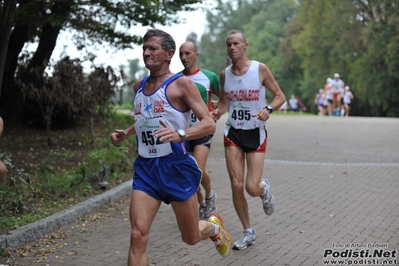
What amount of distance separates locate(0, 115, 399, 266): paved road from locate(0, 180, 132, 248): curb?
8 cm

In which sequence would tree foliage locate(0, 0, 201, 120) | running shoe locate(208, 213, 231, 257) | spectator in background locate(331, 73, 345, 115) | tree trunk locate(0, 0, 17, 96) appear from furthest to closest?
spectator in background locate(331, 73, 345, 115) → tree foliage locate(0, 0, 201, 120) → tree trunk locate(0, 0, 17, 96) → running shoe locate(208, 213, 231, 257)

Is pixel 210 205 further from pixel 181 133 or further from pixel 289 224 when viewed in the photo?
pixel 181 133

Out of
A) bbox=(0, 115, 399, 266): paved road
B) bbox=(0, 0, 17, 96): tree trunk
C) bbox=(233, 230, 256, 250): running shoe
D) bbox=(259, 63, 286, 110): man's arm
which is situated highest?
bbox=(0, 0, 17, 96): tree trunk

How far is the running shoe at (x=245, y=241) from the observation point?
6.96 m

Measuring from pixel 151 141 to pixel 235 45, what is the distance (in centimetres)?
231

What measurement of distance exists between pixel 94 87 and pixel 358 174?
5.98 metres

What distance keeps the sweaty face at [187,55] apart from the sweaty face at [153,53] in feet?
9.13

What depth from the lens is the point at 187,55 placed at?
810 centimetres

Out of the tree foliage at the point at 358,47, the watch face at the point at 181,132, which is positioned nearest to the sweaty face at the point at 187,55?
the watch face at the point at 181,132

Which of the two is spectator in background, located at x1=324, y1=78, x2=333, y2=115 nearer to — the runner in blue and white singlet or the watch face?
the runner in blue and white singlet

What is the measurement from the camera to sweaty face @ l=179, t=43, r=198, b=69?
8.09m

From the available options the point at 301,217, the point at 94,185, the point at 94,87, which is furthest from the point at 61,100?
the point at 301,217

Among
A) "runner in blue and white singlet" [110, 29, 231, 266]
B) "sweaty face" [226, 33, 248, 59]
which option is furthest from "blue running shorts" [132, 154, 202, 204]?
"sweaty face" [226, 33, 248, 59]

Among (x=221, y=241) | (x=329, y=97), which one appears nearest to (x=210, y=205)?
(x=221, y=241)
